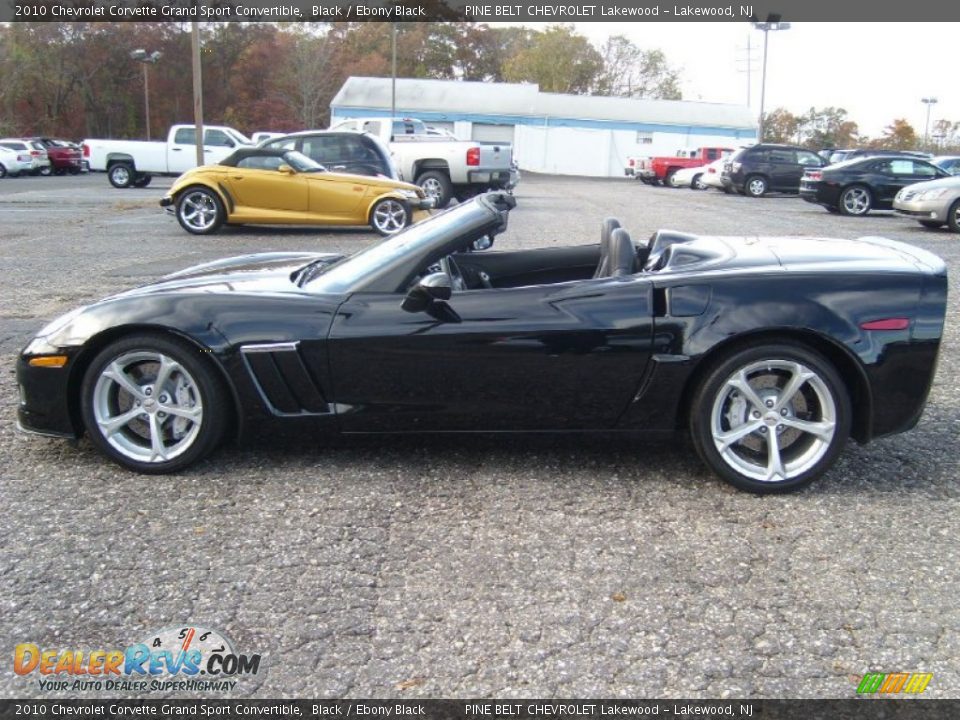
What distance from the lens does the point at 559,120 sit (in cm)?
5422

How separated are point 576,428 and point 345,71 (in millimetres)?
69371

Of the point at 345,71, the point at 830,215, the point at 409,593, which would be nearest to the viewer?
the point at 409,593

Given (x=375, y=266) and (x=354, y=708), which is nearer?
(x=354, y=708)

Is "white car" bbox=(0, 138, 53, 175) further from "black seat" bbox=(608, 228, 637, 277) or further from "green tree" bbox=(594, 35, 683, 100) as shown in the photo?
"green tree" bbox=(594, 35, 683, 100)

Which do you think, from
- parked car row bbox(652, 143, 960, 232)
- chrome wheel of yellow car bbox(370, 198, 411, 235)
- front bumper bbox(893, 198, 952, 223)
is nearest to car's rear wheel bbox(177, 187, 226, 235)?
chrome wheel of yellow car bbox(370, 198, 411, 235)

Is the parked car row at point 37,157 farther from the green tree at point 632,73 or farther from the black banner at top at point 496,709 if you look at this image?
the green tree at point 632,73

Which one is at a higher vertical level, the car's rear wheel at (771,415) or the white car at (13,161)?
the white car at (13,161)

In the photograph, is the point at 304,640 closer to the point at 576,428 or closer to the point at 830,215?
the point at 576,428

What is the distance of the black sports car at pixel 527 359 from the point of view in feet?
12.2

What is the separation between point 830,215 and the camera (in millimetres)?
20688

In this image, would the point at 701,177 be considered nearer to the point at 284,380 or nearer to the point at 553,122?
the point at 553,122

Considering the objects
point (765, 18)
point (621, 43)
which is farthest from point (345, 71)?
point (765, 18)

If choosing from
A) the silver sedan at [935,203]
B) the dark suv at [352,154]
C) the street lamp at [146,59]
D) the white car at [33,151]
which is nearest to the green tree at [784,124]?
the street lamp at [146,59]

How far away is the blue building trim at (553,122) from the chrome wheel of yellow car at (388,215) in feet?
126
